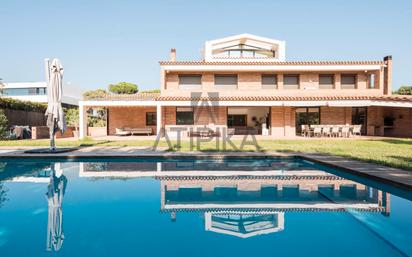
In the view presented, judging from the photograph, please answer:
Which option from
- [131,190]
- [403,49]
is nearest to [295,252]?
[131,190]

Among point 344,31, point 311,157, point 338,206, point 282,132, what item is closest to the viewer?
point 338,206

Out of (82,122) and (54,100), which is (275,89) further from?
(54,100)

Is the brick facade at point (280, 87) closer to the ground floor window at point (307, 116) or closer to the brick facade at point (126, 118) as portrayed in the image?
the ground floor window at point (307, 116)

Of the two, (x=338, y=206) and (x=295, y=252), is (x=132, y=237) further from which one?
(x=338, y=206)

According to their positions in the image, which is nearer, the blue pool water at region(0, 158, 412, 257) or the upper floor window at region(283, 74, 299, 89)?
the blue pool water at region(0, 158, 412, 257)

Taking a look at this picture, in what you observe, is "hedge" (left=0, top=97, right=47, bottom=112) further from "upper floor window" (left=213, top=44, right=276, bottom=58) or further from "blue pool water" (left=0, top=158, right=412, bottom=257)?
"upper floor window" (left=213, top=44, right=276, bottom=58)

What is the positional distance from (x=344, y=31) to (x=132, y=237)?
2673 cm

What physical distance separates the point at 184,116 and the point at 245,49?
28.7 ft

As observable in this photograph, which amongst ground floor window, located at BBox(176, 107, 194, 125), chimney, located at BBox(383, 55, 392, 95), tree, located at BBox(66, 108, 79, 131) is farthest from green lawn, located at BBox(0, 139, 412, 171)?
tree, located at BBox(66, 108, 79, 131)

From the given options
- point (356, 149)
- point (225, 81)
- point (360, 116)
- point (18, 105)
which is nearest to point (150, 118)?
point (225, 81)

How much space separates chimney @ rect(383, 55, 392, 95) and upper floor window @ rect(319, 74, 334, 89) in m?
4.72

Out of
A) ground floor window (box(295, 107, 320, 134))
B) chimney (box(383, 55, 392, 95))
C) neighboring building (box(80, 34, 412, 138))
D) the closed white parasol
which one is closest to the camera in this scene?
the closed white parasol

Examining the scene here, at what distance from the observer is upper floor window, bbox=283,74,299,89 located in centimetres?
2183

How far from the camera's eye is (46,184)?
683cm
